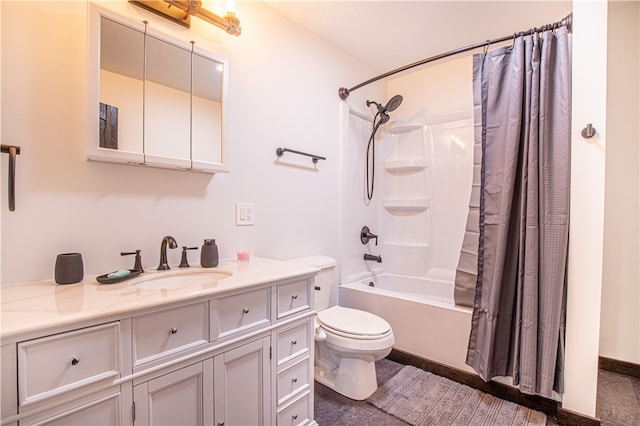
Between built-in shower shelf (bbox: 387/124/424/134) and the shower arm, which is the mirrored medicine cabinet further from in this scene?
built-in shower shelf (bbox: 387/124/424/134)

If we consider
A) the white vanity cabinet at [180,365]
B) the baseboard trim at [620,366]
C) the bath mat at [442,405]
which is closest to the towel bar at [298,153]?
the white vanity cabinet at [180,365]

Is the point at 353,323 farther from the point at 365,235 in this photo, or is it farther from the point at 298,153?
the point at 298,153

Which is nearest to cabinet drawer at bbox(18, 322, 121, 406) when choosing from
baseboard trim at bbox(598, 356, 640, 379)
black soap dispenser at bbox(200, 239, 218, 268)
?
black soap dispenser at bbox(200, 239, 218, 268)

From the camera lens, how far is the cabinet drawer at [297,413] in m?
1.27

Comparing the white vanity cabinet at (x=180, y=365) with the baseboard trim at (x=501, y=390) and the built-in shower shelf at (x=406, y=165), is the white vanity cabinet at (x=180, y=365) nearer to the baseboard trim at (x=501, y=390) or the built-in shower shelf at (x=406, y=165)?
the baseboard trim at (x=501, y=390)

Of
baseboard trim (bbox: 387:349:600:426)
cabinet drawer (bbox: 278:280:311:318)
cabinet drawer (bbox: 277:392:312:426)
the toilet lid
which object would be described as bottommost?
baseboard trim (bbox: 387:349:600:426)

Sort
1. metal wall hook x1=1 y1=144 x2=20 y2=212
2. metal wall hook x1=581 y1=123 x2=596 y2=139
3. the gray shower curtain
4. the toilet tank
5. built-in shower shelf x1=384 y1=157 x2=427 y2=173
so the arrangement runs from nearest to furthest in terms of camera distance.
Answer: metal wall hook x1=1 y1=144 x2=20 y2=212
metal wall hook x1=581 y1=123 x2=596 y2=139
the gray shower curtain
the toilet tank
built-in shower shelf x1=384 y1=157 x2=427 y2=173

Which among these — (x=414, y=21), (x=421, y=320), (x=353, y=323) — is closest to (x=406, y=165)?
(x=414, y=21)

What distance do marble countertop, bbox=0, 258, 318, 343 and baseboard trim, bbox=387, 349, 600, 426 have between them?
1357 mm

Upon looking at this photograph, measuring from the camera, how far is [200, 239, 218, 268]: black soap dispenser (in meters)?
1.38

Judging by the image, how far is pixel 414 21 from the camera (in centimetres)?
199

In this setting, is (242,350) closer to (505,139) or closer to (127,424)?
(127,424)

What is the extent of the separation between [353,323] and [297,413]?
22.2 inches

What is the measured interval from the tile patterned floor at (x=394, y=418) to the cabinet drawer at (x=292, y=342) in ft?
1.64
